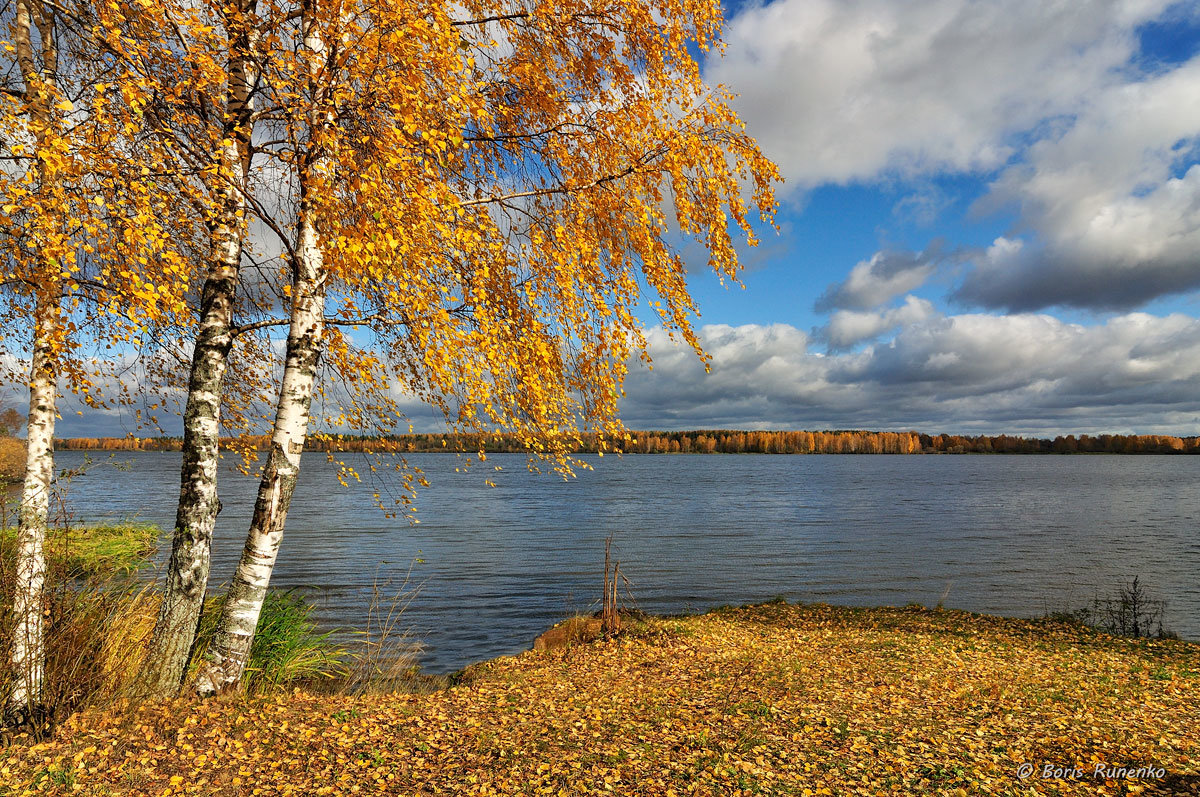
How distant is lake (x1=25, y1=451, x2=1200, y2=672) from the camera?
19.0 m

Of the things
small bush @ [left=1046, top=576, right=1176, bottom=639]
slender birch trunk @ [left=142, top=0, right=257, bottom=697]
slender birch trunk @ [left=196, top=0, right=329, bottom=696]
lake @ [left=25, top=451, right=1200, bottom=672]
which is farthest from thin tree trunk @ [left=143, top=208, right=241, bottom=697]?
small bush @ [left=1046, top=576, right=1176, bottom=639]

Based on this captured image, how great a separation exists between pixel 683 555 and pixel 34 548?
79.0 ft

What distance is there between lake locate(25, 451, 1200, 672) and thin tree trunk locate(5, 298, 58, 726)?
2.24 ft

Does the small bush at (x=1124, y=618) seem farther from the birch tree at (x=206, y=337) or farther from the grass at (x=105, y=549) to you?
the grass at (x=105, y=549)

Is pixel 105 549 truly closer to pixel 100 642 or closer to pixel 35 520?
pixel 100 642

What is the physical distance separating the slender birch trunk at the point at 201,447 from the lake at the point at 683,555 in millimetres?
1220

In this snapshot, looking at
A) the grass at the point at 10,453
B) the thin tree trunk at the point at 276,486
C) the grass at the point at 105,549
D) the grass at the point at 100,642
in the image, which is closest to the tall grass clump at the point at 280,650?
the grass at the point at 100,642

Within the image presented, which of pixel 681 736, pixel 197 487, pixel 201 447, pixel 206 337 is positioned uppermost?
pixel 206 337

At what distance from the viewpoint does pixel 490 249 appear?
7.40 m

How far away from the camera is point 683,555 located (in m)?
28.5

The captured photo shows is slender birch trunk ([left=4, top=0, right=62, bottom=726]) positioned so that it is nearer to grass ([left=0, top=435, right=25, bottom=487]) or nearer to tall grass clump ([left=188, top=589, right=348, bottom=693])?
tall grass clump ([left=188, top=589, right=348, bottom=693])

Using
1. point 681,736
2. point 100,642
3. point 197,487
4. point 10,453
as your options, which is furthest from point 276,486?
point 10,453

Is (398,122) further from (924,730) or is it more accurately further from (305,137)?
(924,730)

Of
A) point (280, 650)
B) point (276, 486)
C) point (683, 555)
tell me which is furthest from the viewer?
point (683, 555)
